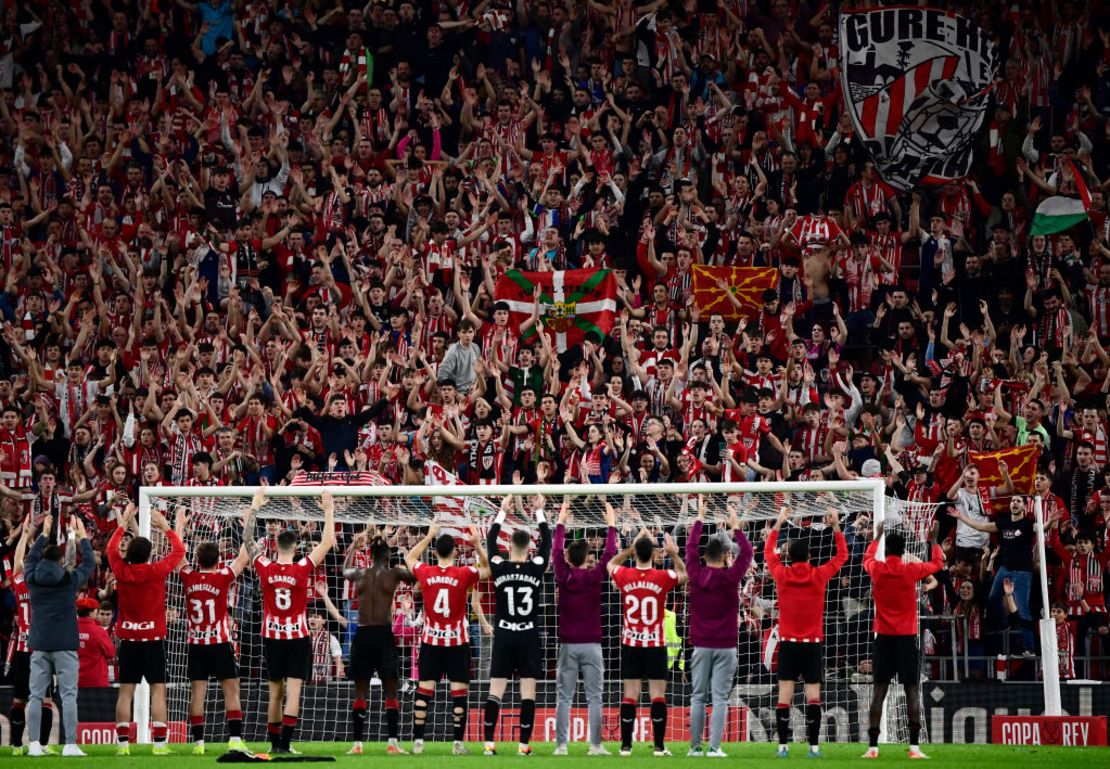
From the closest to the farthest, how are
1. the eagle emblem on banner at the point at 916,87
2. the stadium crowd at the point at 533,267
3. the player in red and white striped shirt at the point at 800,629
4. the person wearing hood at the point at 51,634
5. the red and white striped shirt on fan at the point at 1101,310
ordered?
1. the player in red and white striped shirt at the point at 800,629
2. the person wearing hood at the point at 51,634
3. the stadium crowd at the point at 533,267
4. the red and white striped shirt on fan at the point at 1101,310
5. the eagle emblem on banner at the point at 916,87

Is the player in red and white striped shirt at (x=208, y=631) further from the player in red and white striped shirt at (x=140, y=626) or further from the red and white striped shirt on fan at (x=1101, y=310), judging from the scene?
the red and white striped shirt on fan at (x=1101, y=310)

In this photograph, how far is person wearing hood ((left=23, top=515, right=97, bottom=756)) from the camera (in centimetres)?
1420

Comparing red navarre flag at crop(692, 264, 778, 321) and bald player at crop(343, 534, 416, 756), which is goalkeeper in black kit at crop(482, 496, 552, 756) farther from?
red navarre flag at crop(692, 264, 778, 321)

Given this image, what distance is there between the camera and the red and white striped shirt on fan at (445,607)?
14781mm

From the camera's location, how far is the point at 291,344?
21.7 meters

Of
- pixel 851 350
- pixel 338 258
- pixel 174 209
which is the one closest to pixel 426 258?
pixel 338 258

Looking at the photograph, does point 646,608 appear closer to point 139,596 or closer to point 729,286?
point 139,596

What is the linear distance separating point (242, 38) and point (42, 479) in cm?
976

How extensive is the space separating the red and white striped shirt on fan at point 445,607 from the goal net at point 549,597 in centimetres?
132

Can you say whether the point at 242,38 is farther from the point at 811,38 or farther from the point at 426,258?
the point at 811,38

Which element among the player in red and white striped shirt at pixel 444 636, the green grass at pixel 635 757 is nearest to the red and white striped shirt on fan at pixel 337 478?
the green grass at pixel 635 757

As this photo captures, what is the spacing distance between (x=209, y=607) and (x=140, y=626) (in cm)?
60

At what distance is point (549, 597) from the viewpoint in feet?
62.1

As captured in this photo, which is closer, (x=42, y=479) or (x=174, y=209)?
(x=42, y=479)
